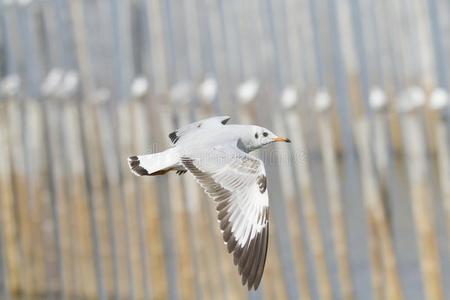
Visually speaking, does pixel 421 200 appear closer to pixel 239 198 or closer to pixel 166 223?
pixel 239 198

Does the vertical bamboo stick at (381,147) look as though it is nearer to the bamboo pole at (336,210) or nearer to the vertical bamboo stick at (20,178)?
the bamboo pole at (336,210)

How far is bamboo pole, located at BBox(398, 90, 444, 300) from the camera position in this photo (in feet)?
25.0

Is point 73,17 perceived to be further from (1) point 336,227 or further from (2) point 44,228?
(1) point 336,227

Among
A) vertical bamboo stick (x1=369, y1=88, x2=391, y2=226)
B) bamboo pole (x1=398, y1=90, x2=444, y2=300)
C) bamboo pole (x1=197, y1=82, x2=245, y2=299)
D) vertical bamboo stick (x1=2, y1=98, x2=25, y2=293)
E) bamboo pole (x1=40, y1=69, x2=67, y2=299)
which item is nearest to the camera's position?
bamboo pole (x1=398, y1=90, x2=444, y2=300)

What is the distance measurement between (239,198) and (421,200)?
449cm

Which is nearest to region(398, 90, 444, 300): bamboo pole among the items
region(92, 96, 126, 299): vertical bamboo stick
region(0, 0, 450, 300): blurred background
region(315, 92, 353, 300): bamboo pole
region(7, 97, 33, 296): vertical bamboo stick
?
region(0, 0, 450, 300): blurred background

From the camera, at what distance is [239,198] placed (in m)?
3.51

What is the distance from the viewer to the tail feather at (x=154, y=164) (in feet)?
10.9

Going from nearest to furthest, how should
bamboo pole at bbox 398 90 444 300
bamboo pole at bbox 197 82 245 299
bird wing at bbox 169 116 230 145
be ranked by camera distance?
bird wing at bbox 169 116 230 145, bamboo pole at bbox 398 90 444 300, bamboo pole at bbox 197 82 245 299

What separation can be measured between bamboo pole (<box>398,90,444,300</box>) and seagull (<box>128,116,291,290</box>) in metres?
4.33

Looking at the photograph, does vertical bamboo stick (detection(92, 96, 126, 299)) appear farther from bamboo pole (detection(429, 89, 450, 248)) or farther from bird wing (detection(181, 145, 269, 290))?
bird wing (detection(181, 145, 269, 290))

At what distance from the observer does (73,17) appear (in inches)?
415

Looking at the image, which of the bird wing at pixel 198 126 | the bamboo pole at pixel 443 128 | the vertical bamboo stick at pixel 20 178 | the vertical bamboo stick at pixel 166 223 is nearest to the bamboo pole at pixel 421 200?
the bamboo pole at pixel 443 128

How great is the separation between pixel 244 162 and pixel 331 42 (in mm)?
12325
